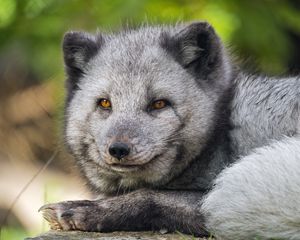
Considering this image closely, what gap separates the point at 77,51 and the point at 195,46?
0.94 metres

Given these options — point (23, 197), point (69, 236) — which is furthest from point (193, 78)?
point (23, 197)

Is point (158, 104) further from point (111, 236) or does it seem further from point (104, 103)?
point (111, 236)

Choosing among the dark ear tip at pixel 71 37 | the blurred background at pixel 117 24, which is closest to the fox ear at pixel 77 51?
the dark ear tip at pixel 71 37

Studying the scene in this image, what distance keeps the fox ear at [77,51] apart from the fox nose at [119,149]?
1118 mm

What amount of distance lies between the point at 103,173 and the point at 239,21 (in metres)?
3.27

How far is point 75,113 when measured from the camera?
6031 millimetres

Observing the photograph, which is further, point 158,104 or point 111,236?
point 158,104

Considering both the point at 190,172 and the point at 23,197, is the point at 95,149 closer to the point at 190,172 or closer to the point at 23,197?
the point at 190,172

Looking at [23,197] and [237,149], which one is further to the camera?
[23,197]

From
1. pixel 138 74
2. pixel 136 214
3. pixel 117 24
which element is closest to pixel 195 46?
pixel 138 74

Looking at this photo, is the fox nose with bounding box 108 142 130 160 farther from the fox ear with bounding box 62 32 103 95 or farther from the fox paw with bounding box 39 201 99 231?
the fox ear with bounding box 62 32 103 95

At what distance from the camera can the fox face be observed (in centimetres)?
552

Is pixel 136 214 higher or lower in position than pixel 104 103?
lower

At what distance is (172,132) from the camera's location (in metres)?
5.62
